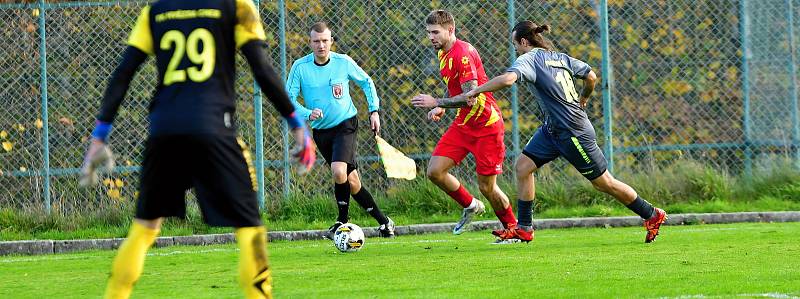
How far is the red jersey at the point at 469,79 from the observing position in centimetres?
1177

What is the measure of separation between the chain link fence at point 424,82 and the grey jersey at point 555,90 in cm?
378

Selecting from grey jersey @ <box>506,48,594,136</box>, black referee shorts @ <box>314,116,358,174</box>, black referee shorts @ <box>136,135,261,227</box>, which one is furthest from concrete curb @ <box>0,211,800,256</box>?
black referee shorts @ <box>136,135,261,227</box>

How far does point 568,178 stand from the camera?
15.2 metres

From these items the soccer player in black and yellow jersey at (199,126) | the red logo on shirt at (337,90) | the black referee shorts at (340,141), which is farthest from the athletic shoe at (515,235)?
the soccer player in black and yellow jersey at (199,126)

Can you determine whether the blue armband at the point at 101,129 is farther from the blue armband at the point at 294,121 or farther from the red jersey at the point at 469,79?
the red jersey at the point at 469,79

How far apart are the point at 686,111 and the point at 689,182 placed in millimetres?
1235

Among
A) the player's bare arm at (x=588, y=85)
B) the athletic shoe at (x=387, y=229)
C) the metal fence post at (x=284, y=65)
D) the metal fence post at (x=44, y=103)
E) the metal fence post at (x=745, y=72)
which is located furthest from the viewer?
the metal fence post at (x=745, y=72)

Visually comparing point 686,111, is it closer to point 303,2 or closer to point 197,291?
point 303,2

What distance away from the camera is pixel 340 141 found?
1261 cm

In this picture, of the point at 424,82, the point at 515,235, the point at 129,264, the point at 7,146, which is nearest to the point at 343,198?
the point at 515,235

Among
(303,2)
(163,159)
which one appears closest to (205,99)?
(163,159)

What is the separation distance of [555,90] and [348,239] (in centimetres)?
207

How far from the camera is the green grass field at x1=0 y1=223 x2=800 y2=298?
7.94 meters

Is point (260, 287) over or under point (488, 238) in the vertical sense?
over
